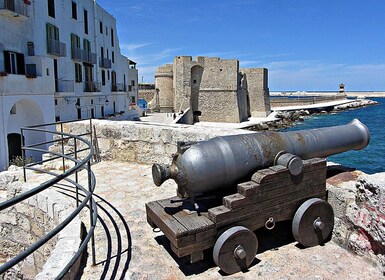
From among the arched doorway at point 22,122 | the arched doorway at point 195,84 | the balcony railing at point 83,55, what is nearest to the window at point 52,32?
the balcony railing at point 83,55

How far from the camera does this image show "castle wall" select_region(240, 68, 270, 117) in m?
41.7

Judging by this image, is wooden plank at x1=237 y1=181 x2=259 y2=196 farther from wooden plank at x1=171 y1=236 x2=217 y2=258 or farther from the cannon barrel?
wooden plank at x1=171 y1=236 x2=217 y2=258

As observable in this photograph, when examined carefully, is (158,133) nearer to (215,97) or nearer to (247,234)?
(247,234)

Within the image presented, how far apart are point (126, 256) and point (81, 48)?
2212 centimetres

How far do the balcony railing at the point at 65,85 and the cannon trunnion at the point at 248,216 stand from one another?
18.4 m

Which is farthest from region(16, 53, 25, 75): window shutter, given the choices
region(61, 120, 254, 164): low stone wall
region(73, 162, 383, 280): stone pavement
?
region(73, 162, 383, 280): stone pavement

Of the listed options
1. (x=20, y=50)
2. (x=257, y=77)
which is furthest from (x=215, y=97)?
(x=20, y=50)

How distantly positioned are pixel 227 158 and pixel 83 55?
72.0 feet

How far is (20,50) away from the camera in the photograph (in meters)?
15.8

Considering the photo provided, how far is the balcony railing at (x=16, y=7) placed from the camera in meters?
14.4

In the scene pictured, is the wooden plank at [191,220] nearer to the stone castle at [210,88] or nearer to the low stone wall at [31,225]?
the low stone wall at [31,225]

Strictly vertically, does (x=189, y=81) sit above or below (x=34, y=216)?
above

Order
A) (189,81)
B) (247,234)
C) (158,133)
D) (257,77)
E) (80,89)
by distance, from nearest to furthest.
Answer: (247,234), (158,133), (80,89), (189,81), (257,77)

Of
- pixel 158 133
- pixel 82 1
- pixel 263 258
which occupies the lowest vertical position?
pixel 263 258
